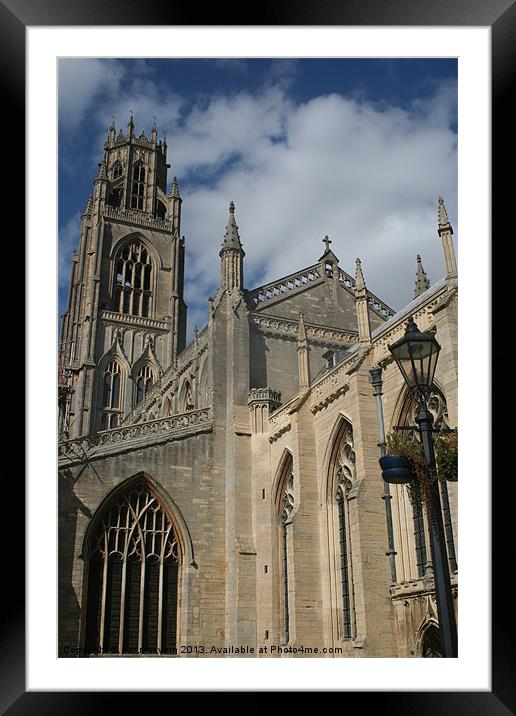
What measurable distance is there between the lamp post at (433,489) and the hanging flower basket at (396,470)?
1.07 feet

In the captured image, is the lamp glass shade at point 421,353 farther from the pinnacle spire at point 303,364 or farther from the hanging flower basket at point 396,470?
the pinnacle spire at point 303,364

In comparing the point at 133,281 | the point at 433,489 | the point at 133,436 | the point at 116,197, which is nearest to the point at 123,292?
the point at 133,281

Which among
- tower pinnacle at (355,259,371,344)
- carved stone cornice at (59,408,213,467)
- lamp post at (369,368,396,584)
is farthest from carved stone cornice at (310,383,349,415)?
carved stone cornice at (59,408,213,467)

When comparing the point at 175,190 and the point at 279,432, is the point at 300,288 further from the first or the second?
the point at 175,190

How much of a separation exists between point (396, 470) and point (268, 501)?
561 inches

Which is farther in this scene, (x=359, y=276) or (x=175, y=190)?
(x=175, y=190)

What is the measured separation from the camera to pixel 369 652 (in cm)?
1534

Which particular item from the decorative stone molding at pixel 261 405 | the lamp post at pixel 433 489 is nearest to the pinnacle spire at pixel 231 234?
the decorative stone molding at pixel 261 405

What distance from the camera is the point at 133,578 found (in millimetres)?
20672

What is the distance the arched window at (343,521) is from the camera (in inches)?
717

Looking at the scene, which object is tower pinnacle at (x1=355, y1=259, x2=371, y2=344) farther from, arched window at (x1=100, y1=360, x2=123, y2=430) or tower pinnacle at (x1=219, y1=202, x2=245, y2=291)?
arched window at (x1=100, y1=360, x2=123, y2=430)
